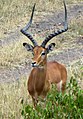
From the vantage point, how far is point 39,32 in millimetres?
13250

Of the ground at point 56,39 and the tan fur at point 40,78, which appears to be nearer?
the tan fur at point 40,78

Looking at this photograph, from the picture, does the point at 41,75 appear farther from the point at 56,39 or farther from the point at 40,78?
the point at 56,39

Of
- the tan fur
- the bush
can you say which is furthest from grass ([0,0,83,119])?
the tan fur

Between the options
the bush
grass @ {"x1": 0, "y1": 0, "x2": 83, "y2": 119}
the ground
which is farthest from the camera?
the ground

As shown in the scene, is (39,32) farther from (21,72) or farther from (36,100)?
(36,100)

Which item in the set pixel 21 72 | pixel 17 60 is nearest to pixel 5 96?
pixel 21 72

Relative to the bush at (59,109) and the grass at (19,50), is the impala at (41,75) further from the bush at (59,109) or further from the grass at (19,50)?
the bush at (59,109)

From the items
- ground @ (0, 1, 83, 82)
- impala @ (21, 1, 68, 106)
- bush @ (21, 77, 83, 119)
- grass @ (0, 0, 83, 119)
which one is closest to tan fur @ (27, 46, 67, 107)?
impala @ (21, 1, 68, 106)

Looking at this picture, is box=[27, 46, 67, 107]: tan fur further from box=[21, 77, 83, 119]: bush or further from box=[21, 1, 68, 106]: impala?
box=[21, 77, 83, 119]: bush

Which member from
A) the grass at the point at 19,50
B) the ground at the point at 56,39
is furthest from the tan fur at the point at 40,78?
the ground at the point at 56,39

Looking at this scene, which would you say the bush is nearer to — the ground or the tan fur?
the tan fur

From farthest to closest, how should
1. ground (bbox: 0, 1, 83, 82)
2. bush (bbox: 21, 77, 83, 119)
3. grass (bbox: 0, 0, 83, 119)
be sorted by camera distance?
ground (bbox: 0, 1, 83, 82)
grass (bbox: 0, 0, 83, 119)
bush (bbox: 21, 77, 83, 119)

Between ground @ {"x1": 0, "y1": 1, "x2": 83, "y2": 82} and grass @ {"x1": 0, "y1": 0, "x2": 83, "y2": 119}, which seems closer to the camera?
grass @ {"x1": 0, "y1": 0, "x2": 83, "y2": 119}

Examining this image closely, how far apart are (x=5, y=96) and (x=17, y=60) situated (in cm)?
349
